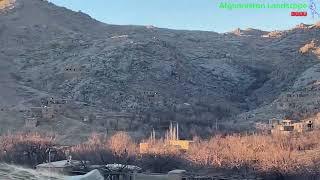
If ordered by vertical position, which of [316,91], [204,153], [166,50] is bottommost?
[204,153]

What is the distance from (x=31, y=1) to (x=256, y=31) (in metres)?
31.9

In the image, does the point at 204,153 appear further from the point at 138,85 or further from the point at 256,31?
the point at 256,31

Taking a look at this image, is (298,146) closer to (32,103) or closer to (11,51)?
(32,103)

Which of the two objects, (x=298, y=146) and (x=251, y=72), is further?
(x=251, y=72)

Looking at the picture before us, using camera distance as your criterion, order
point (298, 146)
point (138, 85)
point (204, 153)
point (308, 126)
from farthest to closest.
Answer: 1. point (138, 85)
2. point (308, 126)
3. point (298, 146)
4. point (204, 153)

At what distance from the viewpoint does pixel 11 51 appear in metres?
59.1

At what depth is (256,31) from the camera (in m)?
86.9

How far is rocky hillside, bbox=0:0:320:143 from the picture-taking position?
135ft

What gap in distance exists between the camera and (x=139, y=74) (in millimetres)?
51969

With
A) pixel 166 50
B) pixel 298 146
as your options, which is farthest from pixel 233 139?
pixel 166 50

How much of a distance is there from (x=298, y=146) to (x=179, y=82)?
82.0ft

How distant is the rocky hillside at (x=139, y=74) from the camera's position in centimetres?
4106

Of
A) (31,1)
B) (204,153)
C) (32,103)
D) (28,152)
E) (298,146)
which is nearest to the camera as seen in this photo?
(28,152)

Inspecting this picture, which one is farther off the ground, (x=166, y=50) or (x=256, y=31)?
(x=256, y=31)
